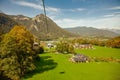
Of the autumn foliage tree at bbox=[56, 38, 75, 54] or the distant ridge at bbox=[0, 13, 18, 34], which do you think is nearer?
the autumn foliage tree at bbox=[56, 38, 75, 54]

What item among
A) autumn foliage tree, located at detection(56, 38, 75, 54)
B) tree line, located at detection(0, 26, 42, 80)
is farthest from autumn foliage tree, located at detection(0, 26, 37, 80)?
autumn foliage tree, located at detection(56, 38, 75, 54)

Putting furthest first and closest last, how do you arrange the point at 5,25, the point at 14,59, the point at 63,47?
1. the point at 5,25
2. the point at 63,47
3. the point at 14,59

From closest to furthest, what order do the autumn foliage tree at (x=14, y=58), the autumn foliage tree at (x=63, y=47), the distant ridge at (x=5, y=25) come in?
the autumn foliage tree at (x=14, y=58), the autumn foliage tree at (x=63, y=47), the distant ridge at (x=5, y=25)

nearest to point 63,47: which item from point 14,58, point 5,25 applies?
point 14,58

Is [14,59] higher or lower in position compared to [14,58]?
lower

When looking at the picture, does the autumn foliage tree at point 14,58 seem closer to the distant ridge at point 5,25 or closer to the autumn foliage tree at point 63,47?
the autumn foliage tree at point 63,47

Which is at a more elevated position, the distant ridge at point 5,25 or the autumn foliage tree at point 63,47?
the distant ridge at point 5,25

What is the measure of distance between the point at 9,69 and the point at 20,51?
11.2ft

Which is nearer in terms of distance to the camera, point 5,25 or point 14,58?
point 14,58

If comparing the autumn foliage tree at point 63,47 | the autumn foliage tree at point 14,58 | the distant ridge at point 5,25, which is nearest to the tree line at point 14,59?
the autumn foliage tree at point 14,58

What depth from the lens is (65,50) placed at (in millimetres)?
58281

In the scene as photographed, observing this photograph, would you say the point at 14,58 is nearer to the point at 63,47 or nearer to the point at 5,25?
the point at 63,47

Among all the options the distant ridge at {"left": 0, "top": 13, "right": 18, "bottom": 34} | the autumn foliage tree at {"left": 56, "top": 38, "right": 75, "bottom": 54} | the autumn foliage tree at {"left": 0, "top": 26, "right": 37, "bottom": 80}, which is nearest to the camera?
the autumn foliage tree at {"left": 0, "top": 26, "right": 37, "bottom": 80}

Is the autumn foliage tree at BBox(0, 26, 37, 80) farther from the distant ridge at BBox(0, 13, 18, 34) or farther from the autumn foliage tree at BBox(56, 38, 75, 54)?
the distant ridge at BBox(0, 13, 18, 34)
